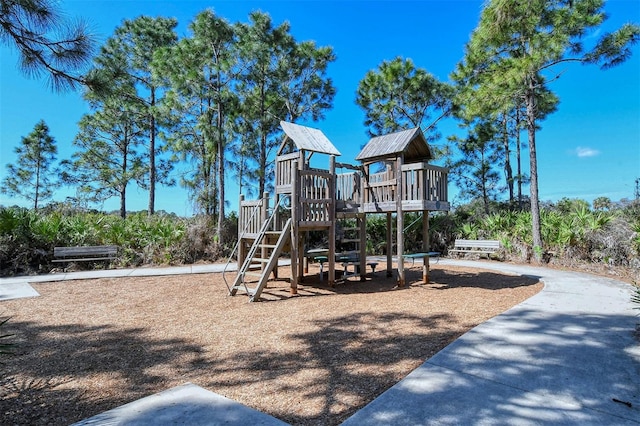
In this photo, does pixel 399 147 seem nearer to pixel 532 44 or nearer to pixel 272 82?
pixel 532 44

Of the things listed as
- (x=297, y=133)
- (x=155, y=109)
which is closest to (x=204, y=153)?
(x=155, y=109)

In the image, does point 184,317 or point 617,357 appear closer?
point 617,357

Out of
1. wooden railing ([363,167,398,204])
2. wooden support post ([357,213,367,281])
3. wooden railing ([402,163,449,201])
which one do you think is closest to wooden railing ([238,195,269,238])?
wooden support post ([357,213,367,281])

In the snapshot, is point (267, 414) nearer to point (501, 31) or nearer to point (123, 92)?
point (123, 92)

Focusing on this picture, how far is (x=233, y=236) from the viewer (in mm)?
15352

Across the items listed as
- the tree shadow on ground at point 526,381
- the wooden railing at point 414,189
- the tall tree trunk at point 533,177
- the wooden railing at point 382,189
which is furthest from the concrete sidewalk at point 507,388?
the tall tree trunk at point 533,177

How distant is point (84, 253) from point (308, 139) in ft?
28.6

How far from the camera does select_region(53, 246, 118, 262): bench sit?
10852 millimetres

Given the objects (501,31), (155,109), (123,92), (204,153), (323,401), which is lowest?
(323,401)

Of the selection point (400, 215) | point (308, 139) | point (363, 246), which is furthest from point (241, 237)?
point (400, 215)

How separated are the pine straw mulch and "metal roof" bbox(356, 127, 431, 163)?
337cm

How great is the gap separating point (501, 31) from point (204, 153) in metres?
14.8

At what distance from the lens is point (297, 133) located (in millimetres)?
7918

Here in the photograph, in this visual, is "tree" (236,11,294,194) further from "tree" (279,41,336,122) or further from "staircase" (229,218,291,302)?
"staircase" (229,218,291,302)
